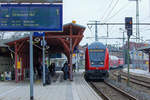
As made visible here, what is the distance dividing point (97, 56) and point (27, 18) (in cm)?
1201

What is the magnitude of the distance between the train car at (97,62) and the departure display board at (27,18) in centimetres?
1107

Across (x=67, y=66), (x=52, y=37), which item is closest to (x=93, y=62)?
(x=67, y=66)

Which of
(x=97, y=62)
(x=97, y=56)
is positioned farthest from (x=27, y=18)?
(x=97, y=56)

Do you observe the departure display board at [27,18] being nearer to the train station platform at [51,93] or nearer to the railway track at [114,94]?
the train station platform at [51,93]

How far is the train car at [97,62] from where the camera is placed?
64.1 ft

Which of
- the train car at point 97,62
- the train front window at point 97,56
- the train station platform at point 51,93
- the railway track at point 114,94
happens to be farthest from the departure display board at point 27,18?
the train front window at point 97,56

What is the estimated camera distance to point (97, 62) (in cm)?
1983

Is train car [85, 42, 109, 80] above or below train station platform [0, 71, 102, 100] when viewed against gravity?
above

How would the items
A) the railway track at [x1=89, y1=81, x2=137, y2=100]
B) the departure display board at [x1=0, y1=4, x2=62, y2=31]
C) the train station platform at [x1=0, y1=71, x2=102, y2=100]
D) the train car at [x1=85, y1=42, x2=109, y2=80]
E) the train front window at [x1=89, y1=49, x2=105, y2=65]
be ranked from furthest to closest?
the train front window at [x1=89, y1=49, x2=105, y2=65]
the train car at [x1=85, y1=42, x2=109, y2=80]
the railway track at [x1=89, y1=81, x2=137, y2=100]
the train station platform at [x1=0, y1=71, x2=102, y2=100]
the departure display board at [x1=0, y1=4, x2=62, y2=31]

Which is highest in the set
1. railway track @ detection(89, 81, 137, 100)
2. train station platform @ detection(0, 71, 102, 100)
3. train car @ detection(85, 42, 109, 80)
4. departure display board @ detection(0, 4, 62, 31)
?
departure display board @ detection(0, 4, 62, 31)

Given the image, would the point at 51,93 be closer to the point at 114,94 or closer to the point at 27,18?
the point at 114,94

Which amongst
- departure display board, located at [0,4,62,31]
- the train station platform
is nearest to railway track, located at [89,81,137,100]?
the train station platform

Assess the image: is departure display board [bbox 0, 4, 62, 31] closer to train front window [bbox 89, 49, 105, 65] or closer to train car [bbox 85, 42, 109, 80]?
train car [bbox 85, 42, 109, 80]

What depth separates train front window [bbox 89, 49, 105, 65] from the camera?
1984 centimetres
